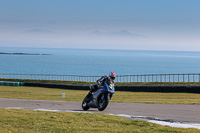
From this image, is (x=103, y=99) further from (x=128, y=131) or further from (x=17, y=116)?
(x=128, y=131)

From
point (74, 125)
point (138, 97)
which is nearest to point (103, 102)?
point (74, 125)

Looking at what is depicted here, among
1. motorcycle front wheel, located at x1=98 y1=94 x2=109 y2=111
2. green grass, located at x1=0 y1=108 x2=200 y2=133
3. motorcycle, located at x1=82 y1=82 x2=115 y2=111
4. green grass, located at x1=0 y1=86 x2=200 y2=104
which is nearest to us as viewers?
green grass, located at x1=0 y1=108 x2=200 y2=133

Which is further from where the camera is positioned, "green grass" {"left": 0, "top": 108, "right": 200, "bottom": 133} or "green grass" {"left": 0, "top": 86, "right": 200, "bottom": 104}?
"green grass" {"left": 0, "top": 86, "right": 200, "bottom": 104}

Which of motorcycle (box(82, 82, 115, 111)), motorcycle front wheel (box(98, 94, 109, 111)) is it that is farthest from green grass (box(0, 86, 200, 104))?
motorcycle front wheel (box(98, 94, 109, 111))

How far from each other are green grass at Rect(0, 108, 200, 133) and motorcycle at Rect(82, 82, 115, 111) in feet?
6.88

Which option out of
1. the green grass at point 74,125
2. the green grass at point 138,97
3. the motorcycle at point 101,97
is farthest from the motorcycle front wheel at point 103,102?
the green grass at point 138,97

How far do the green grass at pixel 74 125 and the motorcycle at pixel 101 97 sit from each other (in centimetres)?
210

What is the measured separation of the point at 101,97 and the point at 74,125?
4.77 m

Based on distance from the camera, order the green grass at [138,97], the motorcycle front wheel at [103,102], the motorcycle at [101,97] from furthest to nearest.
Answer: the green grass at [138,97], the motorcycle front wheel at [103,102], the motorcycle at [101,97]

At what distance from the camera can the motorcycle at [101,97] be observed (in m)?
14.7

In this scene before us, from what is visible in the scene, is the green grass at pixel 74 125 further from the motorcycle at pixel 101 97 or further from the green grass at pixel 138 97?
the green grass at pixel 138 97

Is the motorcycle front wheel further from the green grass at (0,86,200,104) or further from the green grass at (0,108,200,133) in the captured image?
the green grass at (0,86,200,104)

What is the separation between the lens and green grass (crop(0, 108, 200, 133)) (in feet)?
32.6

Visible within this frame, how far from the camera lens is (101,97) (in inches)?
611
